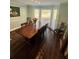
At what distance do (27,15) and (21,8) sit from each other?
13 cm

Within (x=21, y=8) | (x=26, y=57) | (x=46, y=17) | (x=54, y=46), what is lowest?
(x=26, y=57)

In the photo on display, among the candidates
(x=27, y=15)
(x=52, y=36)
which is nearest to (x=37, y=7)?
(x=27, y=15)

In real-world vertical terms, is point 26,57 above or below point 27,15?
below

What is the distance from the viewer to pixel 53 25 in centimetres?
136

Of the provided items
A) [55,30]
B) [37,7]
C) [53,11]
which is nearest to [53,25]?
[55,30]

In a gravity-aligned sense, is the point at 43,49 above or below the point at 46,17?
below
